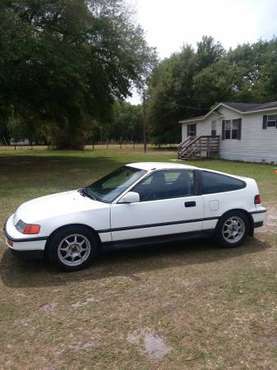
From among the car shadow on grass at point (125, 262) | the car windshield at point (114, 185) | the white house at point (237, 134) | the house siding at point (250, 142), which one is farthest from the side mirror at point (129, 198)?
the house siding at point (250, 142)

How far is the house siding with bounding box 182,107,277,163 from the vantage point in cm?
2042

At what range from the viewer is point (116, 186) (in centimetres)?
505

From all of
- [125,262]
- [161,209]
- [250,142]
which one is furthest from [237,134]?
[125,262]

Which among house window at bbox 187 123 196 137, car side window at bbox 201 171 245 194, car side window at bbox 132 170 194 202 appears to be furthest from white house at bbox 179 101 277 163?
car side window at bbox 132 170 194 202

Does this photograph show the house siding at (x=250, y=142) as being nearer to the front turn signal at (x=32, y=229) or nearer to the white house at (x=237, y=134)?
the white house at (x=237, y=134)

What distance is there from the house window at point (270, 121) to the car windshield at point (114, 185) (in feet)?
55.6

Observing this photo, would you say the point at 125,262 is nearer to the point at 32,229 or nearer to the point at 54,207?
the point at 54,207

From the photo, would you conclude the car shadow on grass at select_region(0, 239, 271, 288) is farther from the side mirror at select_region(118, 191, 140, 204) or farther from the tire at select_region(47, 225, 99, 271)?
the side mirror at select_region(118, 191, 140, 204)

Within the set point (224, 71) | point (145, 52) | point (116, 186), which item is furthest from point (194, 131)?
point (116, 186)

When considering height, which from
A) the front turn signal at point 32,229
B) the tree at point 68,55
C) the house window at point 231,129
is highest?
the tree at point 68,55

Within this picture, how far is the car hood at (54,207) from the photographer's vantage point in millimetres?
4383

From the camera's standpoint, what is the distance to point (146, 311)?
11.2 ft

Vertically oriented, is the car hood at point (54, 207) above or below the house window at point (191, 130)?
below

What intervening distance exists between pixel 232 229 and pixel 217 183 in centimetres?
75
